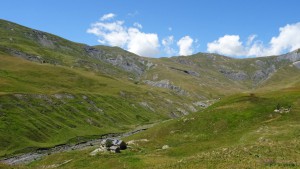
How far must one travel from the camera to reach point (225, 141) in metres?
62.9

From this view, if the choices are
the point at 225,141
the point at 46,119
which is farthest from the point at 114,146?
the point at 46,119

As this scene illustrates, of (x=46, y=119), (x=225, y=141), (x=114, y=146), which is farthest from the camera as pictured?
(x=46, y=119)

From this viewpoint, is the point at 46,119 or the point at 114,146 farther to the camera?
the point at 46,119

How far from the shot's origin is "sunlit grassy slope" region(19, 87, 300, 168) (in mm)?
39375

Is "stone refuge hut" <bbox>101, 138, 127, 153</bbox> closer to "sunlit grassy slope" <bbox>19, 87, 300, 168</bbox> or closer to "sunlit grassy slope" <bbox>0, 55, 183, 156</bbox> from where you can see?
"sunlit grassy slope" <bbox>19, 87, 300, 168</bbox>

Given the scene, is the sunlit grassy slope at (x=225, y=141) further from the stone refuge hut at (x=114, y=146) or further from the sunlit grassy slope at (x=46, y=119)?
the sunlit grassy slope at (x=46, y=119)

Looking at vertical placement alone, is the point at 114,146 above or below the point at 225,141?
below

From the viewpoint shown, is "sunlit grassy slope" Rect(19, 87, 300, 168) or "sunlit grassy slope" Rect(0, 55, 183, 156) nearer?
"sunlit grassy slope" Rect(19, 87, 300, 168)

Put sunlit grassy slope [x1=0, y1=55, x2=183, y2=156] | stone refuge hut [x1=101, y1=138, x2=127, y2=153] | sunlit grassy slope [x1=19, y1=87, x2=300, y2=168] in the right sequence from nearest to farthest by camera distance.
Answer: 1. sunlit grassy slope [x1=19, y1=87, x2=300, y2=168]
2. stone refuge hut [x1=101, y1=138, x2=127, y2=153]
3. sunlit grassy slope [x1=0, y1=55, x2=183, y2=156]

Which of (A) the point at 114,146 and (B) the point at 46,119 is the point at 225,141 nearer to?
(A) the point at 114,146

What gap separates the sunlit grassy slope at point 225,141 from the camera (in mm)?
39375

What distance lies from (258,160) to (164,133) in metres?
48.0

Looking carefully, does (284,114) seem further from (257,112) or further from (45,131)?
(45,131)

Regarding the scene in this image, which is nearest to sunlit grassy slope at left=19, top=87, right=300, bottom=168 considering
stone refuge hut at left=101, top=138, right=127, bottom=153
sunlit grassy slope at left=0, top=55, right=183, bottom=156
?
stone refuge hut at left=101, top=138, right=127, bottom=153
